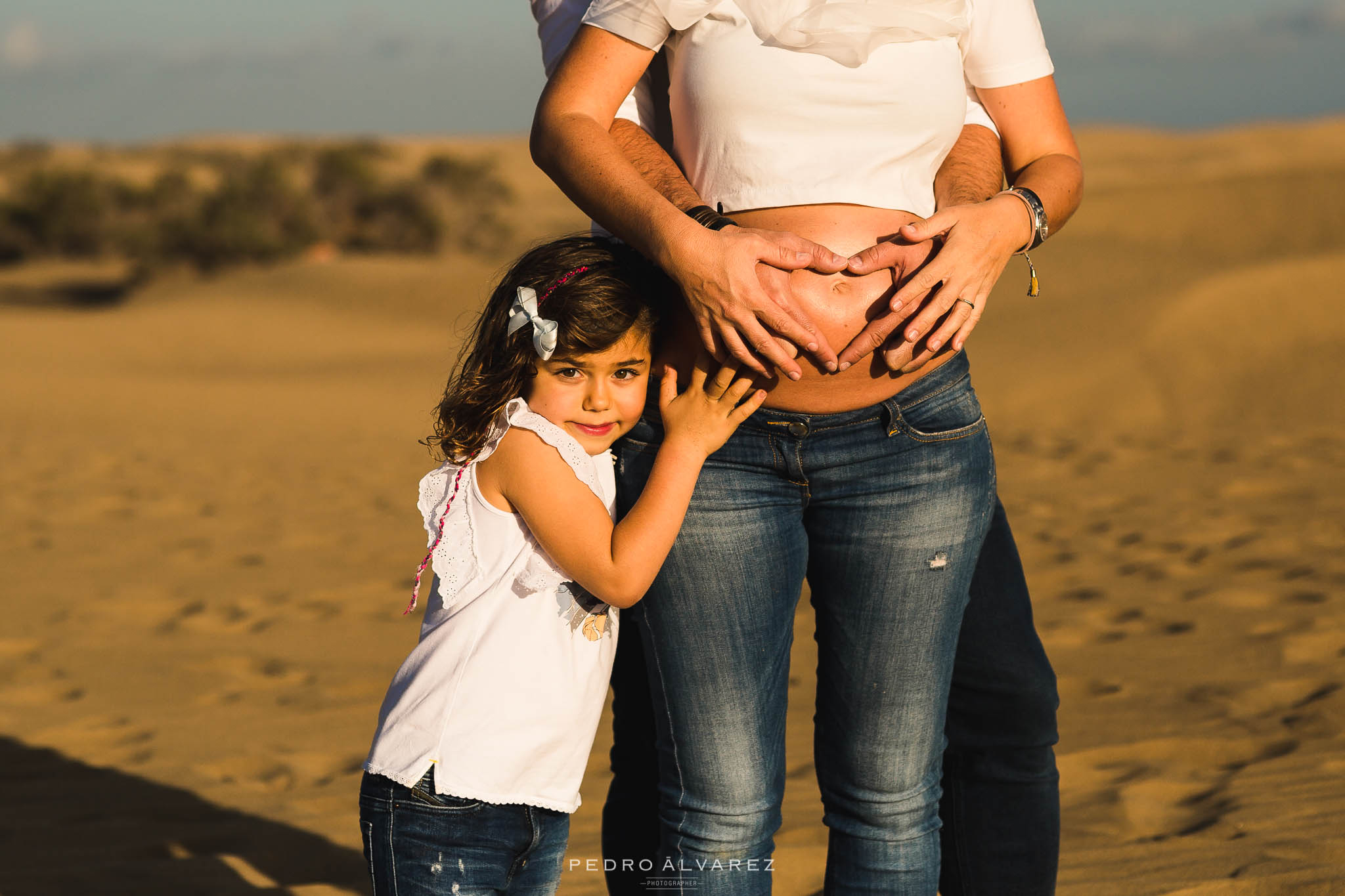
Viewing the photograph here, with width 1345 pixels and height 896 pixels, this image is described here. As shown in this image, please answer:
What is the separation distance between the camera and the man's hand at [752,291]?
5.55 ft

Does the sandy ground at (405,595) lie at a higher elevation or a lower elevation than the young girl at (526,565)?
lower

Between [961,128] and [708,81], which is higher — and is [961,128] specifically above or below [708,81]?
below

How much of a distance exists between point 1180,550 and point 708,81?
488 centimetres

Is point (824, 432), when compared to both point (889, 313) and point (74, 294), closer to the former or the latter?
point (889, 313)

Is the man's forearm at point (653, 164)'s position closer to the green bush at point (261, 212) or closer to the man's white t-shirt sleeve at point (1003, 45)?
the man's white t-shirt sleeve at point (1003, 45)

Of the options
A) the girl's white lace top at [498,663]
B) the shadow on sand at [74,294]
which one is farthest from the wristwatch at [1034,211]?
the shadow on sand at [74,294]

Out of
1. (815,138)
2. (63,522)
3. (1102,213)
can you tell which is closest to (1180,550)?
(815,138)

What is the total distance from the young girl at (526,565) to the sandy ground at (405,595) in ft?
0.94

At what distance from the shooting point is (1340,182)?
64.0 ft

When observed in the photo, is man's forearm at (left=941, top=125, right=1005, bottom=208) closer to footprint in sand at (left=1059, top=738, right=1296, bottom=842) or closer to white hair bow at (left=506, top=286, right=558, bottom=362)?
white hair bow at (left=506, top=286, right=558, bottom=362)

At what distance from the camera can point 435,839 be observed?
1922mm

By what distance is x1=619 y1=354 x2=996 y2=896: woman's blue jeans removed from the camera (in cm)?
187

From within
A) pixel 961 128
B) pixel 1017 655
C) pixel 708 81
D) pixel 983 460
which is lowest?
pixel 1017 655

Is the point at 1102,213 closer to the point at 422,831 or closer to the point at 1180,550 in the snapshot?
the point at 1180,550
